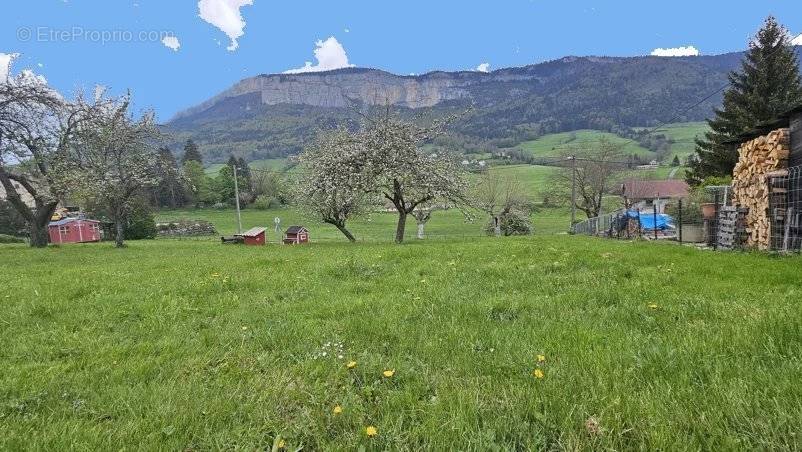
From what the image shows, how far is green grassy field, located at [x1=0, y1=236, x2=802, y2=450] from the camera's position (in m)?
2.39

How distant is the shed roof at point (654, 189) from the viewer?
67.9 metres

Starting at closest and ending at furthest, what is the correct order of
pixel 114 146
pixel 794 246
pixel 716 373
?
pixel 716 373 < pixel 794 246 < pixel 114 146

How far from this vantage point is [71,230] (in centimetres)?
6231

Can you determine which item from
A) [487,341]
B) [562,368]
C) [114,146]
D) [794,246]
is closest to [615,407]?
[562,368]

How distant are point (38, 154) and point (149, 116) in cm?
798

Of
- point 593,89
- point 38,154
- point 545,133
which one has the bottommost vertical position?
point 38,154

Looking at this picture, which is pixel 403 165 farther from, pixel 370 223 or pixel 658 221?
pixel 370 223

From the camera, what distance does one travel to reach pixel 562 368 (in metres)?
3.13

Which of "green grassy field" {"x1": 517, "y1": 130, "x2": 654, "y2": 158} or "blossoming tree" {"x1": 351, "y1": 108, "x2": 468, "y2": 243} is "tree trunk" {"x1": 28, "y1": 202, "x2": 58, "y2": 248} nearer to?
"blossoming tree" {"x1": 351, "y1": 108, "x2": 468, "y2": 243}

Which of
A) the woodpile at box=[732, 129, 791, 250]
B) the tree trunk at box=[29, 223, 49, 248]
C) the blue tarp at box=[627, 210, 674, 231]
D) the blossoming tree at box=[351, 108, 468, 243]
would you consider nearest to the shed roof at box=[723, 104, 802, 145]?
the woodpile at box=[732, 129, 791, 250]

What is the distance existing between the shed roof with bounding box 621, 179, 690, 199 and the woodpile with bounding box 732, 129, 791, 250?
56994 millimetres

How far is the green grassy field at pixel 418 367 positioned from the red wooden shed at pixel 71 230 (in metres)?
69.3

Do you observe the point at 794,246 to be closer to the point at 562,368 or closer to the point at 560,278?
the point at 560,278

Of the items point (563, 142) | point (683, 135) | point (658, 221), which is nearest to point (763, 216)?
point (658, 221)
